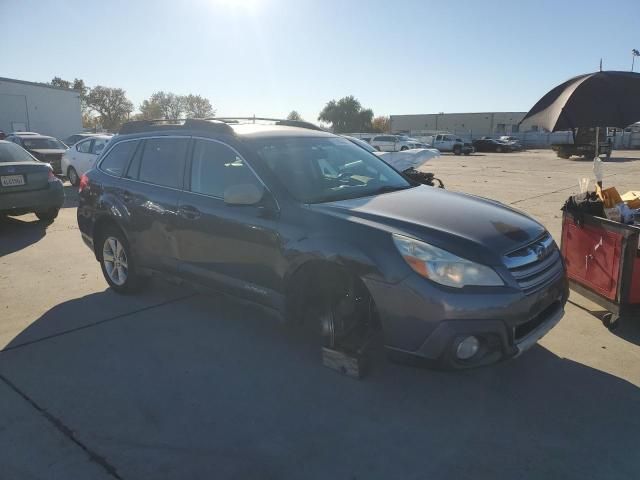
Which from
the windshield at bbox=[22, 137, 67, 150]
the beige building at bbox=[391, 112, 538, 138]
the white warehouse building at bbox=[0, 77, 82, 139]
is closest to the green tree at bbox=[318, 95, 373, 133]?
the beige building at bbox=[391, 112, 538, 138]

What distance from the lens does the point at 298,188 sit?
370 cm

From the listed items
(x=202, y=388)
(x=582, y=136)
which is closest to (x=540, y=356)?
(x=202, y=388)

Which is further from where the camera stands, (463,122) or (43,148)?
(463,122)

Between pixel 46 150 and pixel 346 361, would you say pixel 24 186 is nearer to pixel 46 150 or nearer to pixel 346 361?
pixel 346 361

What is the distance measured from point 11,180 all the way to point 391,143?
1271 inches

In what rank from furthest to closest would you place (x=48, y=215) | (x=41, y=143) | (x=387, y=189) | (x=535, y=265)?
(x=41, y=143), (x=48, y=215), (x=387, y=189), (x=535, y=265)

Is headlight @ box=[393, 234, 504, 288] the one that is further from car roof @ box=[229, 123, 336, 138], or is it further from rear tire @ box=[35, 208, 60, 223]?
rear tire @ box=[35, 208, 60, 223]

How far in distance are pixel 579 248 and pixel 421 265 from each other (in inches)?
99.1

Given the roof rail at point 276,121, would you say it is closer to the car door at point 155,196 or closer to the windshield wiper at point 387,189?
the car door at point 155,196

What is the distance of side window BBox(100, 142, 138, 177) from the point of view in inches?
200

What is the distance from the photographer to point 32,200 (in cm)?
836

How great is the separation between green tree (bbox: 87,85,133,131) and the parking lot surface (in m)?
81.9

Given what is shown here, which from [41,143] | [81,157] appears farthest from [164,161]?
[41,143]

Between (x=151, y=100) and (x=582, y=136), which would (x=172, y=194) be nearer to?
(x=582, y=136)
